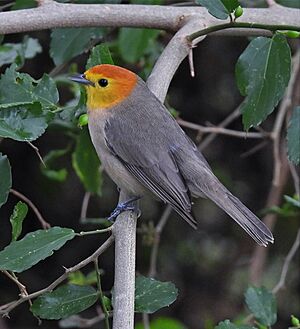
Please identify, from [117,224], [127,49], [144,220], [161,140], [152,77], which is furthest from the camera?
[144,220]

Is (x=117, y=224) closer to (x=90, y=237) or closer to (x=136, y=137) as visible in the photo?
(x=136, y=137)

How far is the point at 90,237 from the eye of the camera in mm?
5406

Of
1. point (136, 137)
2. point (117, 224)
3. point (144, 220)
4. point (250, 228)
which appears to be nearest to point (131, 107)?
A: point (136, 137)

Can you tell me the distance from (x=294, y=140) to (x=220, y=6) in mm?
587

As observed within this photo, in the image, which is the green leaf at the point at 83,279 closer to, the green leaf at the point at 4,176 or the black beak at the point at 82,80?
the black beak at the point at 82,80

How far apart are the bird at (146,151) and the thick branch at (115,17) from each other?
246 millimetres

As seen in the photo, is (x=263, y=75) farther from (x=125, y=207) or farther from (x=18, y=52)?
(x=18, y=52)

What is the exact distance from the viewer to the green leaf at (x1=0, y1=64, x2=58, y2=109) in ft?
8.18

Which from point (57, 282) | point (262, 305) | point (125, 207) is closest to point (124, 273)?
point (57, 282)

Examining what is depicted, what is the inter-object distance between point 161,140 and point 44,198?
244 cm

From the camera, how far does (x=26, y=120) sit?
2.44m

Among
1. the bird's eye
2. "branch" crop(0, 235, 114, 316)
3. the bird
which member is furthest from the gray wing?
"branch" crop(0, 235, 114, 316)

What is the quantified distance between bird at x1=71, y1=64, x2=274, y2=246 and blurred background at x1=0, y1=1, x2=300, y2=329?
204cm

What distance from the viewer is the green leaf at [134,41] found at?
349cm
